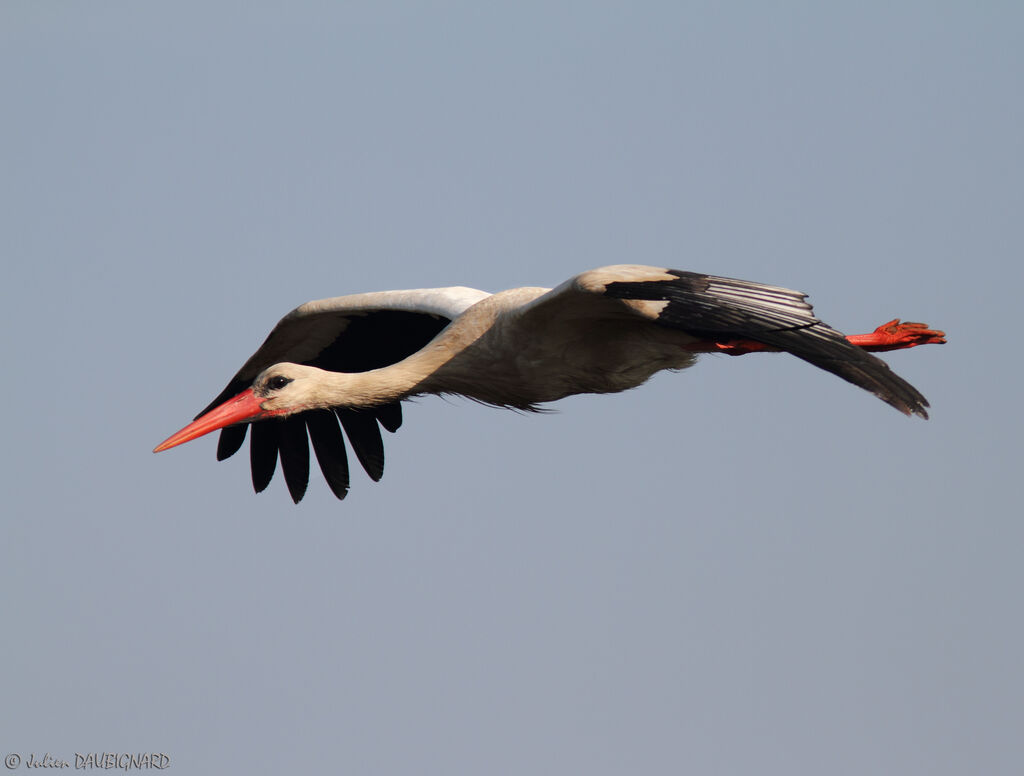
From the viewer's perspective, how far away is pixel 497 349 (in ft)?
25.8

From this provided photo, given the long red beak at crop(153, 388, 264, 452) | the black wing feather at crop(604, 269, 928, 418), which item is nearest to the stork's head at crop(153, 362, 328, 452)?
the long red beak at crop(153, 388, 264, 452)

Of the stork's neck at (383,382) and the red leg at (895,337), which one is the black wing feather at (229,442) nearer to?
the stork's neck at (383,382)

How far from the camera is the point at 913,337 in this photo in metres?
8.26

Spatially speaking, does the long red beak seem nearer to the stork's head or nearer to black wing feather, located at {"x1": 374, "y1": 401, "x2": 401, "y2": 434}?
the stork's head

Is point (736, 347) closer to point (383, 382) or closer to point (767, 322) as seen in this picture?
point (767, 322)

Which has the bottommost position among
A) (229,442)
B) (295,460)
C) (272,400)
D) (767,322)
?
(295,460)

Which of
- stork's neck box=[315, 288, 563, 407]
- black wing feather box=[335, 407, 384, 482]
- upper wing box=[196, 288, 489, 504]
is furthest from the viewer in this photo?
black wing feather box=[335, 407, 384, 482]

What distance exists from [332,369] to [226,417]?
1.94m

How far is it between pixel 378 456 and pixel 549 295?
3.06 meters

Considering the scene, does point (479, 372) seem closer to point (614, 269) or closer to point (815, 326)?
point (614, 269)

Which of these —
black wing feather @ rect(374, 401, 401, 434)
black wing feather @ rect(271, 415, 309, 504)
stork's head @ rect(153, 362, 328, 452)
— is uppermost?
stork's head @ rect(153, 362, 328, 452)

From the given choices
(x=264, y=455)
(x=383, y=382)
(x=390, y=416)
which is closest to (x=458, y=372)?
(x=383, y=382)

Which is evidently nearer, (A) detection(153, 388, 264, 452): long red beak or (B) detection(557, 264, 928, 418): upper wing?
(B) detection(557, 264, 928, 418): upper wing

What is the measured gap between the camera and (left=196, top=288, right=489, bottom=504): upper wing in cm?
989
